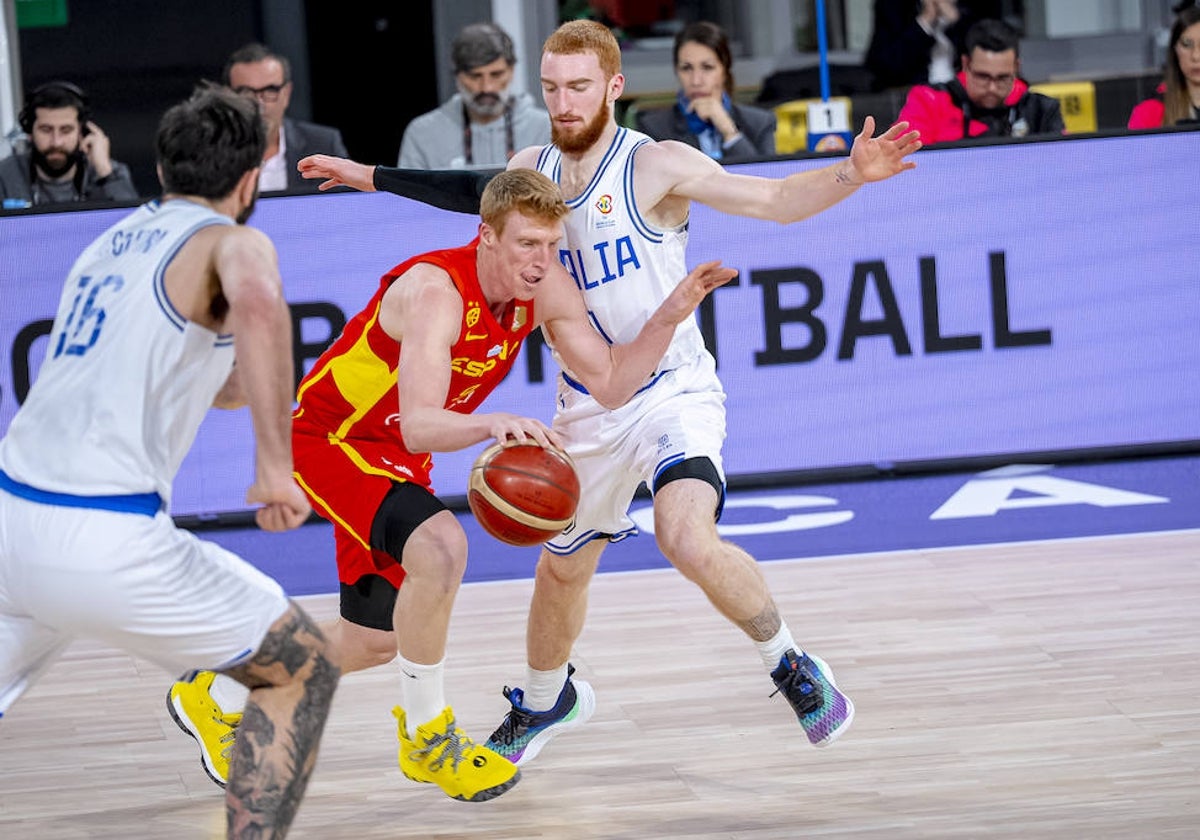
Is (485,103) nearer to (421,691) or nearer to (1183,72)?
(1183,72)

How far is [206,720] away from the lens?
490 cm

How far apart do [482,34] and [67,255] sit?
7.23ft

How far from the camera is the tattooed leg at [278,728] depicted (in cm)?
364

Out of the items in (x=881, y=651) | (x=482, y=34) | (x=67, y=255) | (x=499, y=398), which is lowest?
(x=881, y=651)

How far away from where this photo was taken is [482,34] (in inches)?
335

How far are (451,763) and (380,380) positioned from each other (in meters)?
1.02

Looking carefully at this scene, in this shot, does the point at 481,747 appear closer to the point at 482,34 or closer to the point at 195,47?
Result: the point at 482,34

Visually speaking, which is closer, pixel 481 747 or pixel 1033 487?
pixel 481 747

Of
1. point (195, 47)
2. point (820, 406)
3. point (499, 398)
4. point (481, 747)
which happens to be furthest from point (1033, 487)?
point (195, 47)

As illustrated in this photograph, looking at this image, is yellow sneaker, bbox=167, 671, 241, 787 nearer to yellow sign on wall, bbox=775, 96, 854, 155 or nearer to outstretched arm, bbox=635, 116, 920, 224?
outstretched arm, bbox=635, 116, 920, 224

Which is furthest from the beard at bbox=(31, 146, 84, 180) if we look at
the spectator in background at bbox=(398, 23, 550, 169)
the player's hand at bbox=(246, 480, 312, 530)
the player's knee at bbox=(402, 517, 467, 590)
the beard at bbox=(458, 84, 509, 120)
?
the player's hand at bbox=(246, 480, 312, 530)

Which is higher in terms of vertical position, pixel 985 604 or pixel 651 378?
pixel 651 378

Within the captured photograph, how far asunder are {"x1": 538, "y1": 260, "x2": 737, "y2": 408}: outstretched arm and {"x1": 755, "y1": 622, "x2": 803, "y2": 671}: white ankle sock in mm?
745

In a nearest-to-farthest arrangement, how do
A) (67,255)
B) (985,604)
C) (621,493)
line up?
(621,493) < (985,604) < (67,255)
